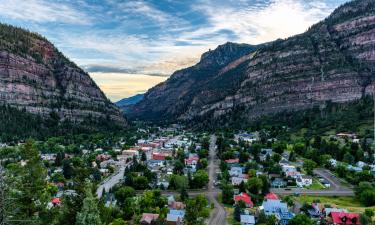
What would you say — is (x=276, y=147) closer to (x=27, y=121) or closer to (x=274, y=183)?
(x=274, y=183)

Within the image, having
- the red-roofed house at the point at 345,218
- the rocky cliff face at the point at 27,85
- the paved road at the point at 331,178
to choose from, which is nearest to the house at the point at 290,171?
the paved road at the point at 331,178

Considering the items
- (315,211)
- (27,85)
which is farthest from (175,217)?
(27,85)

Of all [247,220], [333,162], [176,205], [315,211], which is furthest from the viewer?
[333,162]

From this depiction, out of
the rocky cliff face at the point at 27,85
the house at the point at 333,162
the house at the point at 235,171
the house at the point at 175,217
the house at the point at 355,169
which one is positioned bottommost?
the house at the point at 175,217

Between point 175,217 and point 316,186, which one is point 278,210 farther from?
point 316,186

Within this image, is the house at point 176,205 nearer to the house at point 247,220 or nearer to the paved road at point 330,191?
the house at point 247,220

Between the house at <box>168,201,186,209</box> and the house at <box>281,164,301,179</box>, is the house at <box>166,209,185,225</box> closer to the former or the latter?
the house at <box>168,201,186,209</box>
